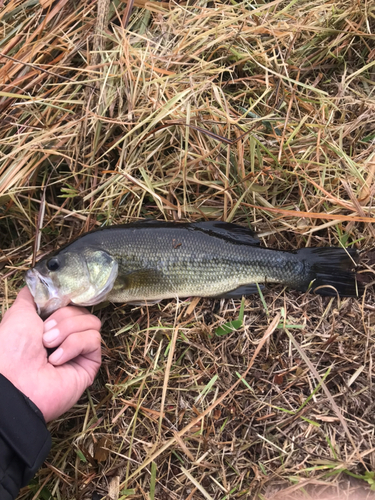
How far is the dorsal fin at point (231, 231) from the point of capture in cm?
300

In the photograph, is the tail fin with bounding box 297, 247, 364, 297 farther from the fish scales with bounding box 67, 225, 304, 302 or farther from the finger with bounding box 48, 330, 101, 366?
the finger with bounding box 48, 330, 101, 366

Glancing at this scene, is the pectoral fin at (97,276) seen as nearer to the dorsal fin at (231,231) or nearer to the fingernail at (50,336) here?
the fingernail at (50,336)

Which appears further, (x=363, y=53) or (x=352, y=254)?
(x=363, y=53)

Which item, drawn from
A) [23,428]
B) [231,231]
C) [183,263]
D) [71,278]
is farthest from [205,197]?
[23,428]

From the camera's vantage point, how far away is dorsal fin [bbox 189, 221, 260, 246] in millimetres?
3004

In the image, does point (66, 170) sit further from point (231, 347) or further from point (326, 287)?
point (326, 287)

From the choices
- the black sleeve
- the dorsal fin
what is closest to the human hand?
the black sleeve

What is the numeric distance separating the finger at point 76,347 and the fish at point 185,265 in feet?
0.87

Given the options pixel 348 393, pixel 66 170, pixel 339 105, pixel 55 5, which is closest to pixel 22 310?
pixel 66 170

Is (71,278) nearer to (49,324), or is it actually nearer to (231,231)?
(49,324)

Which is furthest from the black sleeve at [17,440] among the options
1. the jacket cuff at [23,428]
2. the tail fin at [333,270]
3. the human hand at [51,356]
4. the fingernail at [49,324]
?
the tail fin at [333,270]

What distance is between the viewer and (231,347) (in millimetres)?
2930

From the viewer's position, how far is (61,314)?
268cm

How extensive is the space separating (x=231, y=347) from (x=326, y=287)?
0.89 m
